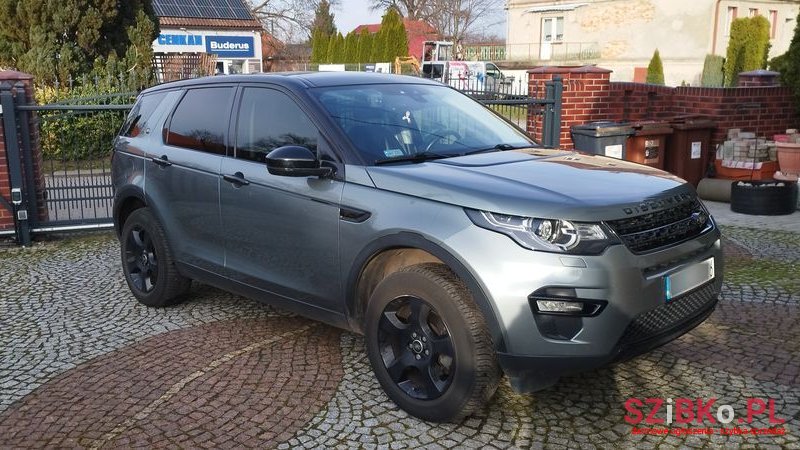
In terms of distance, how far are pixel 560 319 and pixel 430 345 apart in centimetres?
66

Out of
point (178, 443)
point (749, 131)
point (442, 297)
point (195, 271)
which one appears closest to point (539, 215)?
point (442, 297)

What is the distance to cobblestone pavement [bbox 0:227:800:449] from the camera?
354 cm

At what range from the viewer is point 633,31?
4231cm

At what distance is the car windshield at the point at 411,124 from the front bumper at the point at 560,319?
100 centimetres

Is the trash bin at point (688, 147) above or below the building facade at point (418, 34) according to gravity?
below

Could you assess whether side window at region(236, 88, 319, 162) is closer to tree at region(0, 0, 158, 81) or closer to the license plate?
the license plate

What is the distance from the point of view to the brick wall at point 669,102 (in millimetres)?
9719

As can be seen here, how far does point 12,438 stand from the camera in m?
3.62

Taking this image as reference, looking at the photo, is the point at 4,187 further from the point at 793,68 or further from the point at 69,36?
the point at 793,68

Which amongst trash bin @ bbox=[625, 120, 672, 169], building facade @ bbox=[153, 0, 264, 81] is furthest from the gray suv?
building facade @ bbox=[153, 0, 264, 81]

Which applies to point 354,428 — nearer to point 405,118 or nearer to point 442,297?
point 442,297

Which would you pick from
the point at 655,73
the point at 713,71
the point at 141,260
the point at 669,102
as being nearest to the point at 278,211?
the point at 141,260

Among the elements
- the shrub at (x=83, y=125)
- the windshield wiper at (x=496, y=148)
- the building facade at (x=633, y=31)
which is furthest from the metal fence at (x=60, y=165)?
the building facade at (x=633, y=31)

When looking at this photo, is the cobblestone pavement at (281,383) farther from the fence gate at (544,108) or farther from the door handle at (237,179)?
the fence gate at (544,108)
